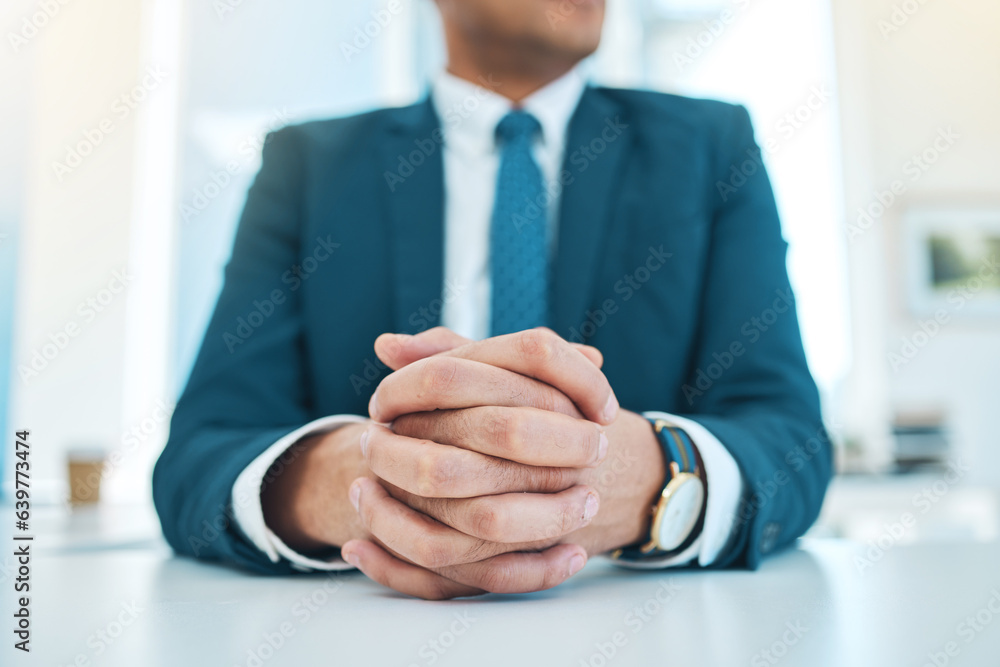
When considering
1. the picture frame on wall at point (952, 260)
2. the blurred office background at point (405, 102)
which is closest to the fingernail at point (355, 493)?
the blurred office background at point (405, 102)

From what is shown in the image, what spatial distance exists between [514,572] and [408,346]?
0.76ft

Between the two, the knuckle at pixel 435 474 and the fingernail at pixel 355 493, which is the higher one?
the knuckle at pixel 435 474

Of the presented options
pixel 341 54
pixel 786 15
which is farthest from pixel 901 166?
pixel 341 54

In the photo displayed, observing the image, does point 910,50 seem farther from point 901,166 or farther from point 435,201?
point 435,201

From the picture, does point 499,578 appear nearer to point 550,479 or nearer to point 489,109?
point 550,479

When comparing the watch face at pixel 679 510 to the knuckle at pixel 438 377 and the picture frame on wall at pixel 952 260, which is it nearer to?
the knuckle at pixel 438 377

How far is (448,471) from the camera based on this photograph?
549 millimetres

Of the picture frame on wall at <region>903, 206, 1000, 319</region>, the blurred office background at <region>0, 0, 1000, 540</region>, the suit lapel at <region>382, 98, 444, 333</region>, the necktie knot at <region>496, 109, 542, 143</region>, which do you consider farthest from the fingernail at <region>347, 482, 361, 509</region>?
the picture frame on wall at <region>903, 206, 1000, 319</region>

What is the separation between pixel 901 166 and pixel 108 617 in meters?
4.46

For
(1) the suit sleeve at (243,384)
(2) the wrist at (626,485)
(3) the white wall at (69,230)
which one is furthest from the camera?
(3) the white wall at (69,230)

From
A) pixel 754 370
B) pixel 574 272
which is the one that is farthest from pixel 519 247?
pixel 754 370

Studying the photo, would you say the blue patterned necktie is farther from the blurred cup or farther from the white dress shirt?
the blurred cup

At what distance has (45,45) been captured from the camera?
295 cm

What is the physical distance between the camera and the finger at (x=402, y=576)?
58cm
